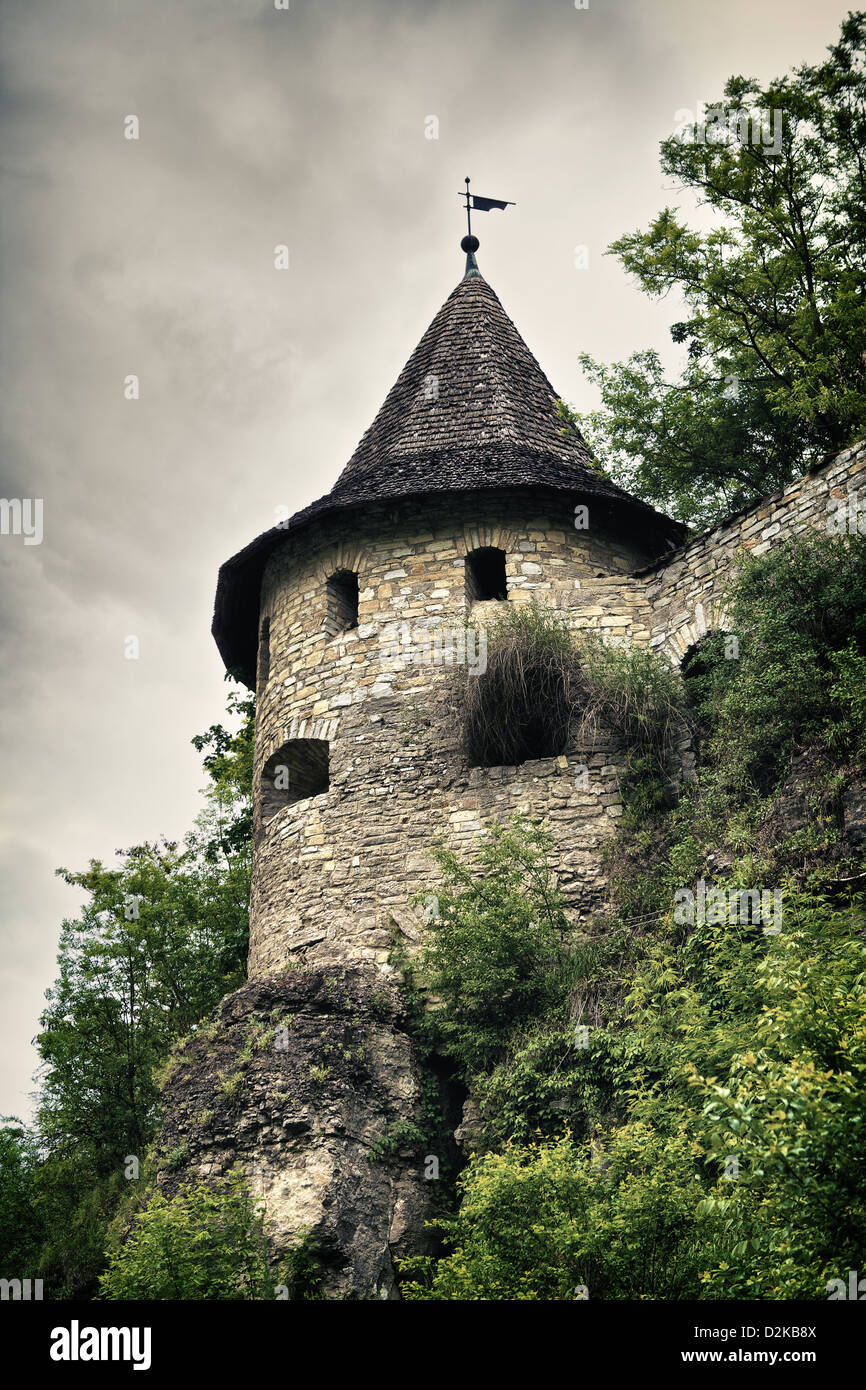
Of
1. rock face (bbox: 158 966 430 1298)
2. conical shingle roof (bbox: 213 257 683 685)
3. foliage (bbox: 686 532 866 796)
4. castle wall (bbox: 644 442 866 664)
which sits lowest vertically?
rock face (bbox: 158 966 430 1298)

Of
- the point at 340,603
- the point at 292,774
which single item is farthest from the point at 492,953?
the point at 340,603

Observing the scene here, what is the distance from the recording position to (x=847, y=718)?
9.56 m

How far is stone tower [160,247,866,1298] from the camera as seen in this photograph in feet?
31.2

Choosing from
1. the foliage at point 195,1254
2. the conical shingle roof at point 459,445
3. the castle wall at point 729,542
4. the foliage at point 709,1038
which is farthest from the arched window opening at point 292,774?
the foliage at point 195,1254

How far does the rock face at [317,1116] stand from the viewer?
8.88 meters

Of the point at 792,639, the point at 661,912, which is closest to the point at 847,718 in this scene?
the point at 792,639

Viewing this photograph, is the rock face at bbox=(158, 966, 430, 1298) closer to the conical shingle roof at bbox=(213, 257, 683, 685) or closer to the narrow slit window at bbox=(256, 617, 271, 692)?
the narrow slit window at bbox=(256, 617, 271, 692)

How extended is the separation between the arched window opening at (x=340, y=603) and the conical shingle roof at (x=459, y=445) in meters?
0.69

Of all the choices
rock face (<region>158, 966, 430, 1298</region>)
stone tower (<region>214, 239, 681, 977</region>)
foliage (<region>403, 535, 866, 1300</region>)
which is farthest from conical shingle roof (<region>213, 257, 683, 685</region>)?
rock face (<region>158, 966, 430, 1298</region>)

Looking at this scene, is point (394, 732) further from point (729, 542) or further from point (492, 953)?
point (729, 542)

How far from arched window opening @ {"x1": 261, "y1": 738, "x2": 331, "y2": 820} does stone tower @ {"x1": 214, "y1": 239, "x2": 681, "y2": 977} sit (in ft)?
0.07

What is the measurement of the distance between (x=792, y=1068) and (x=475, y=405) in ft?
35.2

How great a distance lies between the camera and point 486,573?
540 inches
